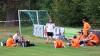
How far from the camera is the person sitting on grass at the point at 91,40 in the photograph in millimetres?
25516

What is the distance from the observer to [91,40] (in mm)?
25531

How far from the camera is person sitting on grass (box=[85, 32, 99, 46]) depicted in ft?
83.7

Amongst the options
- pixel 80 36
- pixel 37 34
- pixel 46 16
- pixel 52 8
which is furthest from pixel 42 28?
pixel 52 8

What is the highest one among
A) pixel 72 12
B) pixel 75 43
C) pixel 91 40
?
pixel 72 12

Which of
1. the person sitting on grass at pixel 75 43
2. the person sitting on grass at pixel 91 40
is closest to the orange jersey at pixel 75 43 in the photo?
the person sitting on grass at pixel 75 43

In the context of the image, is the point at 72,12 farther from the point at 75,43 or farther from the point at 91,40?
the point at 75,43

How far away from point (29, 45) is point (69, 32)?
7.13 metres

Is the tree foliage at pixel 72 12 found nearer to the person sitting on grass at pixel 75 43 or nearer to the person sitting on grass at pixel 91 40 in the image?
the person sitting on grass at pixel 91 40

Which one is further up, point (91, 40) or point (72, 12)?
point (72, 12)

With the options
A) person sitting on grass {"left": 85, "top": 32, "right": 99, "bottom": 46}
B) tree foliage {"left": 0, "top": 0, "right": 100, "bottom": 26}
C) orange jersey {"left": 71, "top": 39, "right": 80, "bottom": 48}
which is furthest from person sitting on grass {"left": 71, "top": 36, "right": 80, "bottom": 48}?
tree foliage {"left": 0, "top": 0, "right": 100, "bottom": 26}

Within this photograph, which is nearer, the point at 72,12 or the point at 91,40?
the point at 91,40

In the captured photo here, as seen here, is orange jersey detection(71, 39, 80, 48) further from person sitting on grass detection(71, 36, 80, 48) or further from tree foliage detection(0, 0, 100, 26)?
tree foliage detection(0, 0, 100, 26)

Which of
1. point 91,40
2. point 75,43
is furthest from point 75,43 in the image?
point 91,40

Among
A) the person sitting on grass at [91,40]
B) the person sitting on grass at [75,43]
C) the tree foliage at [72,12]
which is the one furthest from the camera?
the tree foliage at [72,12]
